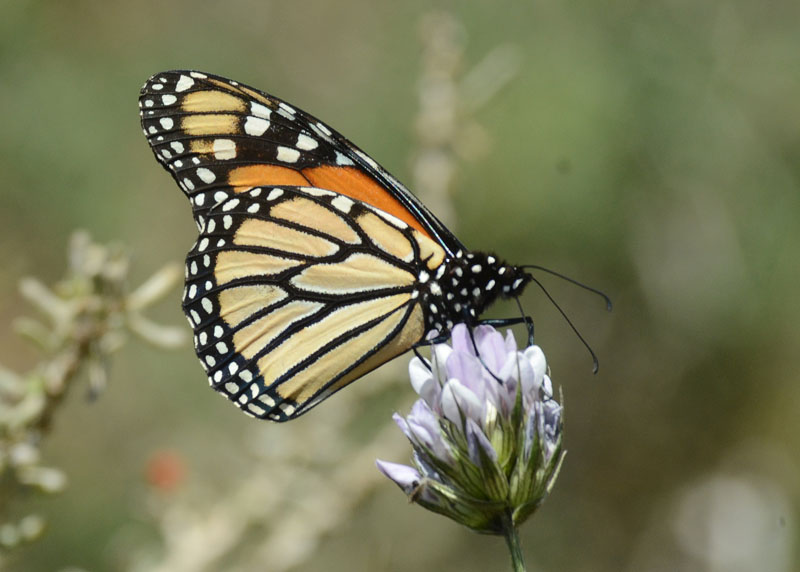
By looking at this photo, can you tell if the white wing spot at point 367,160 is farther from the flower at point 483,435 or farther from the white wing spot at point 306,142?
the flower at point 483,435

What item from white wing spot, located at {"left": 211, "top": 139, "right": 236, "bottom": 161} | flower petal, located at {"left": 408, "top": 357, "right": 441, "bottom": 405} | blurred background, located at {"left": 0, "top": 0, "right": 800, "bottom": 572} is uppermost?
white wing spot, located at {"left": 211, "top": 139, "right": 236, "bottom": 161}

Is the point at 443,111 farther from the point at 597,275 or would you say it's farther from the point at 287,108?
the point at 597,275

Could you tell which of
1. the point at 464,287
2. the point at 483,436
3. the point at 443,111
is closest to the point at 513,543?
the point at 483,436

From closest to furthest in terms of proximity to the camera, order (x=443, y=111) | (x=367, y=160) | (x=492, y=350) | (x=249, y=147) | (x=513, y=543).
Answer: (x=513, y=543)
(x=492, y=350)
(x=367, y=160)
(x=249, y=147)
(x=443, y=111)

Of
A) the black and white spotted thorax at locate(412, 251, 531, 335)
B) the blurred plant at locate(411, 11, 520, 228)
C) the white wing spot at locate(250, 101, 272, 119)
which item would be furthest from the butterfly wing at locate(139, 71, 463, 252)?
the blurred plant at locate(411, 11, 520, 228)

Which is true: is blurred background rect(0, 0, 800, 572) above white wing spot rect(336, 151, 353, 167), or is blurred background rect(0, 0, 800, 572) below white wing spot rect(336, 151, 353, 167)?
below

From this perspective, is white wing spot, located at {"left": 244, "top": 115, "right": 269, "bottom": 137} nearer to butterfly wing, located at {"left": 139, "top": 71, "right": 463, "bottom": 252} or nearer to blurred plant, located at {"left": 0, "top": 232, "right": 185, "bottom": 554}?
butterfly wing, located at {"left": 139, "top": 71, "right": 463, "bottom": 252}

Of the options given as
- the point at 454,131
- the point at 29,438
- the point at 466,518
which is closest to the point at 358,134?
the point at 454,131

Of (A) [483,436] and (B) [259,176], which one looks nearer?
(A) [483,436]
